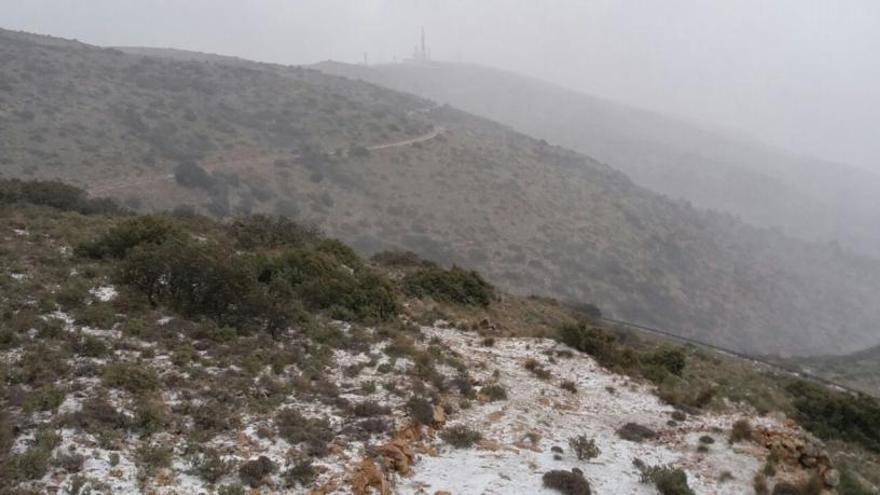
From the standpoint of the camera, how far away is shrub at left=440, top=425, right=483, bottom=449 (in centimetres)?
1057

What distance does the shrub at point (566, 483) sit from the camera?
9.51m

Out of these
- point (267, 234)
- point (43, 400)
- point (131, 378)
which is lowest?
point (267, 234)

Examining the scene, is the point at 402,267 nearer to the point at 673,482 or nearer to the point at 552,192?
the point at 673,482

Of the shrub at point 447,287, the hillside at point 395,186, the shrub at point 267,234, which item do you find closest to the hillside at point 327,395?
the shrub at point 447,287

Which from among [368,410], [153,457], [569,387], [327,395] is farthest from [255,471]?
[569,387]

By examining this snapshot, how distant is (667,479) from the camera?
10.0m

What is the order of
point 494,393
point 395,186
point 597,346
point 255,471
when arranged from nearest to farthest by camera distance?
point 255,471 < point 494,393 < point 597,346 < point 395,186

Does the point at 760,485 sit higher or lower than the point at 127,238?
lower

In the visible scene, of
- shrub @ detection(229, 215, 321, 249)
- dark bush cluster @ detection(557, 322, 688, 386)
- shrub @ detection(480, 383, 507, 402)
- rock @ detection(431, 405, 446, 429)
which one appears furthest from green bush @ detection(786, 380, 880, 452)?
shrub @ detection(229, 215, 321, 249)

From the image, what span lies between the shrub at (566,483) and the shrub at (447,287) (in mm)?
9430

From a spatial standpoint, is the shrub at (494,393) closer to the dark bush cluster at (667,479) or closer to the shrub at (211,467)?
the dark bush cluster at (667,479)

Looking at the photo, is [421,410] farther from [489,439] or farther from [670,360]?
[670,360]

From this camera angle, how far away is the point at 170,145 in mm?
57531

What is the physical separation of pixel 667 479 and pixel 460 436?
331 cm
